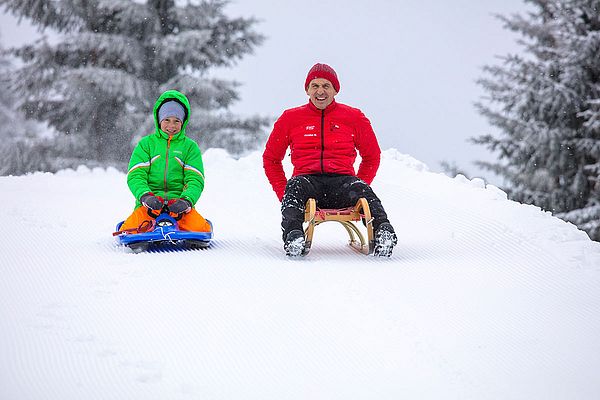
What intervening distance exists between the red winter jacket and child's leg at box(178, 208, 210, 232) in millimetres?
752

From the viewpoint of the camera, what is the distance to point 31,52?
1998 centimetres

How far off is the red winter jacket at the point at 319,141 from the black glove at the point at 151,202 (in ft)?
3.53

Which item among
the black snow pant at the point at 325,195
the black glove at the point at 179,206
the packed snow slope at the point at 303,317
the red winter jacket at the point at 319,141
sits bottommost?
the packed snow slope at the point at 303,317

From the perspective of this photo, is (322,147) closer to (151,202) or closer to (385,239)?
(385,239)

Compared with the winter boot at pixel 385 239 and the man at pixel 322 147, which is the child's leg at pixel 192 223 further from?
the winter boot at pixel 385 239

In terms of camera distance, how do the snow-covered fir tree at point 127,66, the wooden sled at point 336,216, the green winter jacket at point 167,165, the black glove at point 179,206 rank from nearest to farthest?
the wooden sled at point 336,216 < the black glove at point 179,206 < the green winter jacket at point 167,165 < the snow-covered fir tree at point 127,66

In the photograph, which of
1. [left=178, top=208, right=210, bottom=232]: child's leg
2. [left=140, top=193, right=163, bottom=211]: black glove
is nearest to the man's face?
[left=178, top=208, right=210, bottom=232]: child's leg

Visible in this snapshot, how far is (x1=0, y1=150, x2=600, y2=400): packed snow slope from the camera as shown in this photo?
3068 mm

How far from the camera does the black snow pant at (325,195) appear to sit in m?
5.40

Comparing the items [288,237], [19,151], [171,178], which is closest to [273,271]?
[288,237]

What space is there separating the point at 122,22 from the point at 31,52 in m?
2.85

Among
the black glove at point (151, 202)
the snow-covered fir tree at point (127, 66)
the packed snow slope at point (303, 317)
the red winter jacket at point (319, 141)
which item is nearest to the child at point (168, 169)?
the black glove at point (151, 202)

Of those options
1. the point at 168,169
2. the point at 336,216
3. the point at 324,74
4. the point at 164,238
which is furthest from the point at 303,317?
the point at 324,74

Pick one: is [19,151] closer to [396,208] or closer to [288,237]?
[396,208]
